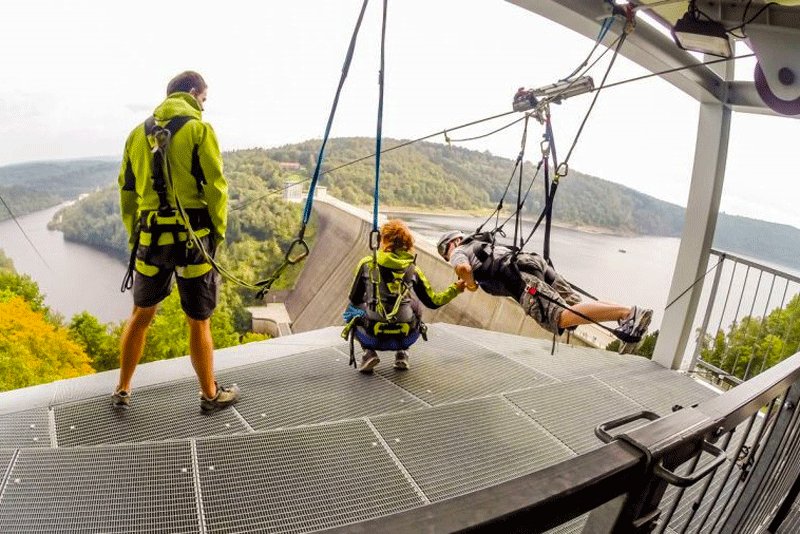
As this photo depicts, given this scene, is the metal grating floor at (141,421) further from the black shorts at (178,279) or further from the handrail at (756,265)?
the handrail at (756,265)

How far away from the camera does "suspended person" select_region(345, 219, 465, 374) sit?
312 cm

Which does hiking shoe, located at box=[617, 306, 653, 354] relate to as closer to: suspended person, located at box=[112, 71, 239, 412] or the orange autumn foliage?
suspended person, located at box=[112, 71, 239, 412]

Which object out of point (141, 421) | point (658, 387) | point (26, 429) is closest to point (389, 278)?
point (141, 421)

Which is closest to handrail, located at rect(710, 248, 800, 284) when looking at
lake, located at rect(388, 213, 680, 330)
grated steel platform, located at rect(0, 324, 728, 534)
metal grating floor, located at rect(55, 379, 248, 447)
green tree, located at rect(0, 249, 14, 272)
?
grated steel platform, located at rect(0, 324, 728, 534)

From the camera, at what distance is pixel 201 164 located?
2174mm

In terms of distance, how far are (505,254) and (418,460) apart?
3.78ft

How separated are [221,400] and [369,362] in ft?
3.07

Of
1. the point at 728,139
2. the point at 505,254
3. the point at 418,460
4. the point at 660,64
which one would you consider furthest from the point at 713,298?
the point at 418,460

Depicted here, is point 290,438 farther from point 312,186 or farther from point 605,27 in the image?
point 605,27

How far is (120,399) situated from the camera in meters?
2.50

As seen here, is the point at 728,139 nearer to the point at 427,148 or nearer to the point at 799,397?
the point at 799,397

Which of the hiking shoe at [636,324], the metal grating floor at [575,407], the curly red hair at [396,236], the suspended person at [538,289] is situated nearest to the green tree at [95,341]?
the curly red hair at [396,236]

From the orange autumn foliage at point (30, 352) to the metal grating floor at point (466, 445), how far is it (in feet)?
52.5

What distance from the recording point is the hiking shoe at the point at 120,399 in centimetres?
249
